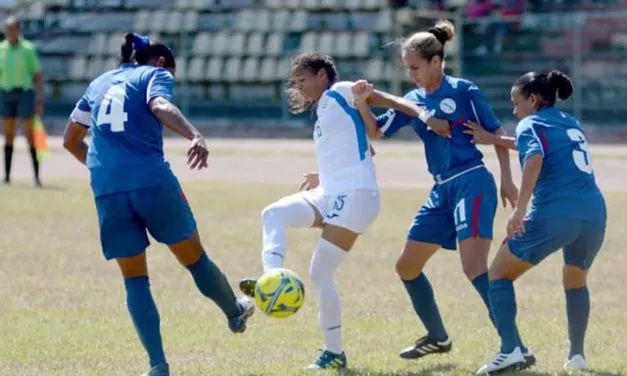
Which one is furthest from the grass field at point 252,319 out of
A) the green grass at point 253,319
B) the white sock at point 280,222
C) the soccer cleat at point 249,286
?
the white sock at point 280,222

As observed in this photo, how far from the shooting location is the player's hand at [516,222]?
293 inches

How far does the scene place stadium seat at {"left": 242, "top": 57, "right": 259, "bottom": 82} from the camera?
30.0m

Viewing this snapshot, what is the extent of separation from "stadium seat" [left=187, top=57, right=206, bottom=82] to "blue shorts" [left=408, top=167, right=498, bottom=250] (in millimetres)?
22309

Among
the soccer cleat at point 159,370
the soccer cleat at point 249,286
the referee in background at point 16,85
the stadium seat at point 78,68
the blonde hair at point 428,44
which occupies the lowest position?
the stadium seat at point 78,68

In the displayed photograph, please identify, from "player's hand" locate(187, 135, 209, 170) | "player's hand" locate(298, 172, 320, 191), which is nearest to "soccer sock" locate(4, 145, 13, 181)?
"player's hand" locate(298, 172, 320, 191)

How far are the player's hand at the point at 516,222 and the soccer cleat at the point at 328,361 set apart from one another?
3.87ft

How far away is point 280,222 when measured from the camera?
7984 mm

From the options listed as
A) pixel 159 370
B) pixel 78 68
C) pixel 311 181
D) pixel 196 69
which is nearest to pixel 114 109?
pixel 159 370

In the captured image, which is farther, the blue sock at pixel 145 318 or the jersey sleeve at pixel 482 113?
the jersey sleeve at pixel 482 113

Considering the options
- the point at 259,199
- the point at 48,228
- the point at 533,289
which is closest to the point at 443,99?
the point at 533,289

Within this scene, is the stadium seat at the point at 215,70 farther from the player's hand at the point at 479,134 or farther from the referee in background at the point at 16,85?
the player's hand at the point at 479,134

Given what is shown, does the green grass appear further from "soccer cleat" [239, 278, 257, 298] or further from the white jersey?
the white jersey

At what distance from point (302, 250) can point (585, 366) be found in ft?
19.2

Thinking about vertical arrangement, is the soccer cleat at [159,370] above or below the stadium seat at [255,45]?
above
